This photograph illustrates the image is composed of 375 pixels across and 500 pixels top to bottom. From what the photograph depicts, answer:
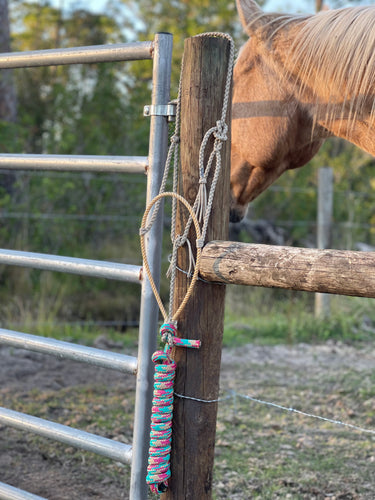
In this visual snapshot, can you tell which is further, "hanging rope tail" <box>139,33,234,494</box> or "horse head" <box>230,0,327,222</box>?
"horse head" <box>230,0,327,222</box>

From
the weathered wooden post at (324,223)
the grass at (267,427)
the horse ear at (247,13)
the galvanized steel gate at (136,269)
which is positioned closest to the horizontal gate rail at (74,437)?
the galvanized steel gate at (136,269)

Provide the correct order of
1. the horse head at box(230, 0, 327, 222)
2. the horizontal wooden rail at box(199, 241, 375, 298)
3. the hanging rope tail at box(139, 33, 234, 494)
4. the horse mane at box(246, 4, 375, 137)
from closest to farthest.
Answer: the horizontal wooden rail at box(199, 241, 375, 298), the hanging rope tail at box(139, 33, 234, 494), the horse mane at box(246, 4, 375, 137), the horse head at box(230, 0, 327, 222)

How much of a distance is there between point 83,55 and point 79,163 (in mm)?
349

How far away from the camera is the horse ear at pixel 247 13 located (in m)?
2.42

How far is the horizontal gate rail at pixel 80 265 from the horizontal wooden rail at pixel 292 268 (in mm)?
267

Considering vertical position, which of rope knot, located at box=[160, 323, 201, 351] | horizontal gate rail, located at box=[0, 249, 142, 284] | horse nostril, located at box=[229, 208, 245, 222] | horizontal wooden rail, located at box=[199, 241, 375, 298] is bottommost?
rope knot, located at box=[160, 323, 201, 351]

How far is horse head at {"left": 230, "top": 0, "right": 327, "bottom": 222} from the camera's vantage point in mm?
2410

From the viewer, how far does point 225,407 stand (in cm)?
338

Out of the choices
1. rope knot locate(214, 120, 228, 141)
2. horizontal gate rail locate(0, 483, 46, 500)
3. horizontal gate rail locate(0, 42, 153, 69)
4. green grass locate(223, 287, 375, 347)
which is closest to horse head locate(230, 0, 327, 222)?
horizontal gate rail locate(0, 42, 153, 69)

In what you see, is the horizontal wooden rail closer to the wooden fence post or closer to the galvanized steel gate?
the wooden fence post

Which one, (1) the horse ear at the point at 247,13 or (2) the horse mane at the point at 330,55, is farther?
(1) the horse ear at the point at 247,13

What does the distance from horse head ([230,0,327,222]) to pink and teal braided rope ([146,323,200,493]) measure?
52.3 inches

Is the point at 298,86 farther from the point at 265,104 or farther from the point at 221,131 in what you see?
the point at 221,131

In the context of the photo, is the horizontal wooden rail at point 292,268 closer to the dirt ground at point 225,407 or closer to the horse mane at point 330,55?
the horse mane at point 330,55
